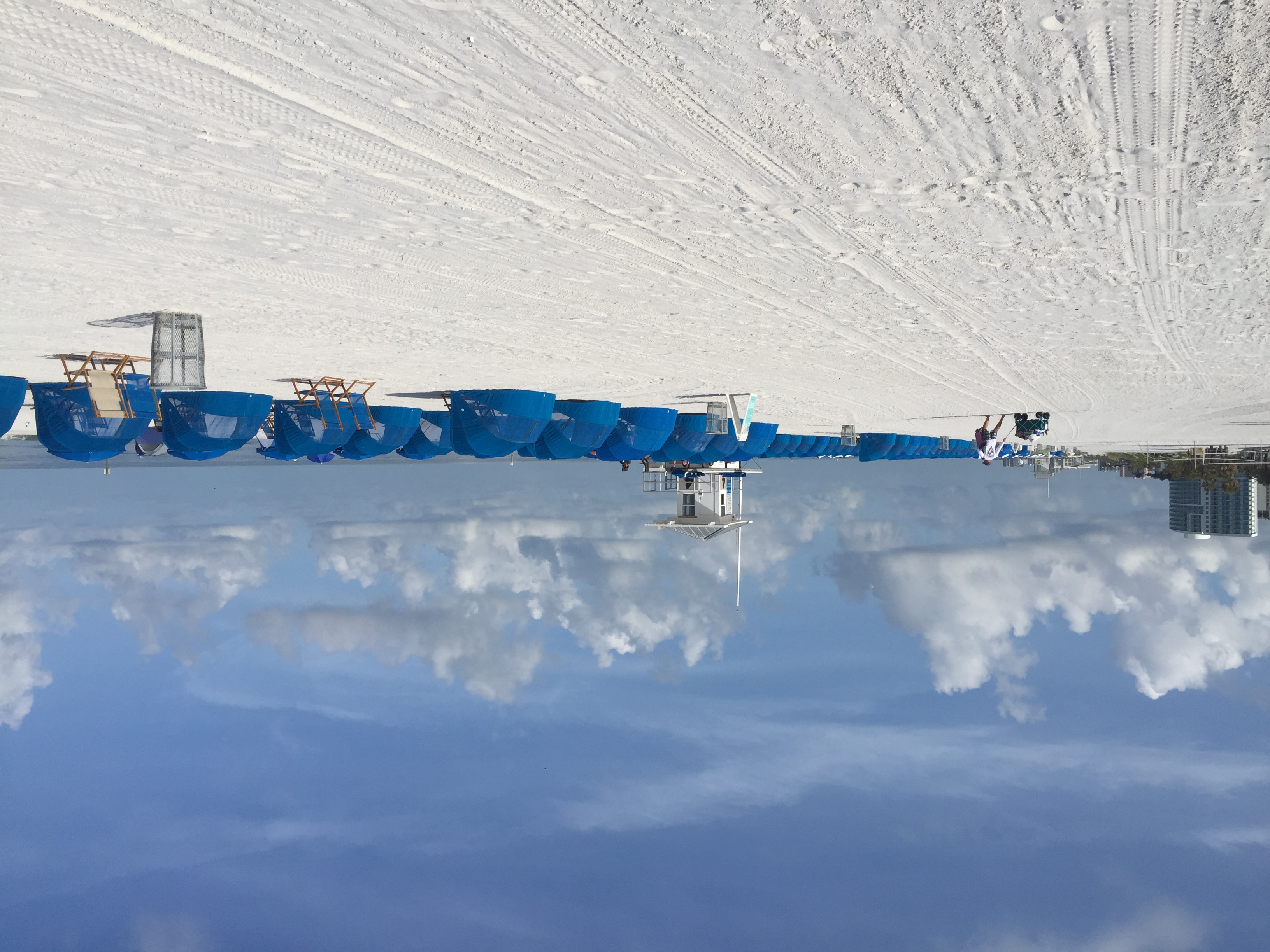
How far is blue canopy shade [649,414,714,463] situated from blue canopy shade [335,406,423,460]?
169 inches

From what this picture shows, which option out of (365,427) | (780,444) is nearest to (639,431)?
(365,427)

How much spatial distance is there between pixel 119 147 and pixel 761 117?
138 inches

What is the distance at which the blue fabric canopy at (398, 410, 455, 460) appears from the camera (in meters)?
13.0

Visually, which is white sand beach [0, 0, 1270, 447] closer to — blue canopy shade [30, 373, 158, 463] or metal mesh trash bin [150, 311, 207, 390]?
metal mesh trash bin [150, 311, 207, 390]

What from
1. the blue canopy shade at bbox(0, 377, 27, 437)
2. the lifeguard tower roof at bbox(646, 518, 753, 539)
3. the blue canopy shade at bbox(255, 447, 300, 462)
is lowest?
the lifeguard tower roof at bbox(646, 518, 753, 539)

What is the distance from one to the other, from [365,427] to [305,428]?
2.94 ft

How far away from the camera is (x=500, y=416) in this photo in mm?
9758

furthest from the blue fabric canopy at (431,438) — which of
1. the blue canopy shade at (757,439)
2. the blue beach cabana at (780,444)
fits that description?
the blue beach cabana at (780,444)

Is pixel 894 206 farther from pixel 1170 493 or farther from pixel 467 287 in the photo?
pixel 1170 493

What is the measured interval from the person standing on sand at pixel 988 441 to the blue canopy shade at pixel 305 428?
1368 cm

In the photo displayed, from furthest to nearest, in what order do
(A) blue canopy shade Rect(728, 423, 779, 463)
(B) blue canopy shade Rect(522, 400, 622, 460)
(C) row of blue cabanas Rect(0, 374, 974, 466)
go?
(A) blue canopy shade Rect(728, 423, 779, 463)
(B) blue canopy shade Rect(522, 400, 622, 460)
(C) row of blue cabanas Rect(0, 374, 974, 466)

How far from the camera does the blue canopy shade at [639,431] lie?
12.7m

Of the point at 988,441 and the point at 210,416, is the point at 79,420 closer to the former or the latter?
the point at 210,416

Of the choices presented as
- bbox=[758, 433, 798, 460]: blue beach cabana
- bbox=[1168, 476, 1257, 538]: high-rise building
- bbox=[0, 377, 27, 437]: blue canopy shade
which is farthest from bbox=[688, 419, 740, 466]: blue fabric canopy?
bbox=[1168, 476, 1257, 538]: high-rise building
